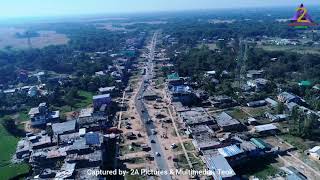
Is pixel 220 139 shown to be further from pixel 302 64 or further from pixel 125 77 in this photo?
pixel 302 64

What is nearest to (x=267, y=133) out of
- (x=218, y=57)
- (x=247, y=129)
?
(x=247, y=129)

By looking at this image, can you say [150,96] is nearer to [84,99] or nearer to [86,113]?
[84,99]

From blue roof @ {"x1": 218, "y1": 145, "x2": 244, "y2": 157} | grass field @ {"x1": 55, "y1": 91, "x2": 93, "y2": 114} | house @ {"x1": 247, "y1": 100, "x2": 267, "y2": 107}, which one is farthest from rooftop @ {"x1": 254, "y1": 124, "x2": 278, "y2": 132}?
grass field @ {"x1": 55, "y1": 91, "x2": 93, "y2": 114}

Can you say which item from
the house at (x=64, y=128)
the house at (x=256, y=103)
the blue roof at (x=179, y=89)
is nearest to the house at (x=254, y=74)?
the house at (x=256, y=103)

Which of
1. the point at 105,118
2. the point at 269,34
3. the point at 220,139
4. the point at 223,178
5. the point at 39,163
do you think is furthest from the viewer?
the point at 269,34

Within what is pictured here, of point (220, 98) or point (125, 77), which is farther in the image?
point (125, 77)

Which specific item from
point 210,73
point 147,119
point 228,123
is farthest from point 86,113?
point 210,73
